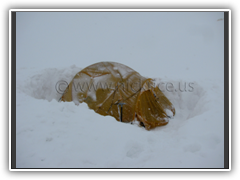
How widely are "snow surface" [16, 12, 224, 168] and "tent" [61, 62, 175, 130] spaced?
0.49 meters

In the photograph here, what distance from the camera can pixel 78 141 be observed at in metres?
2.61

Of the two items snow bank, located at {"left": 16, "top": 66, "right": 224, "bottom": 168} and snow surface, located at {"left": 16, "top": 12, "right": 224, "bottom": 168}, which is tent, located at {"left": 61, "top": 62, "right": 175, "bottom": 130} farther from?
snow bank, located at {"left": 16, "top": 66, "right": 224, "bottom": 168}

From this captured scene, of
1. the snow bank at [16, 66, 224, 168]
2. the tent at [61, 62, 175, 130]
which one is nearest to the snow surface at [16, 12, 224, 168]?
the snow bank at [16, 66, 224, 168]

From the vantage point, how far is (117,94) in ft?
13.9

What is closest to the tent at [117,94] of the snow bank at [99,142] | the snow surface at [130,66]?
the snow surface at [130,66]

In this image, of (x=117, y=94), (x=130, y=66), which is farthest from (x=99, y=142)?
(x=130, y=66)

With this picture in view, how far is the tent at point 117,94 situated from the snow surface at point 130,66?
0.49 m

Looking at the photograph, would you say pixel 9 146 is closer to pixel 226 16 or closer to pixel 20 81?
pixel 20 81

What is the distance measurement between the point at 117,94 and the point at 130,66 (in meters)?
3.06

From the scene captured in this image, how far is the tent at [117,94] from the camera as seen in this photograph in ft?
13.7

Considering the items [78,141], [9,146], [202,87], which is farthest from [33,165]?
[202,87]

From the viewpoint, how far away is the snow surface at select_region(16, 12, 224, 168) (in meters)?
2.47

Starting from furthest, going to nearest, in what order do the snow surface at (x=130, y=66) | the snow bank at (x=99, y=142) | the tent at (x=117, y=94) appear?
the tent at (x=117, y=94) < the snow surface at (x=130, y=66) < the snow bank at (x=99, y=142)

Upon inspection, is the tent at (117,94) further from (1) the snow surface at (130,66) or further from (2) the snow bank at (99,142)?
(2) the snow bank at (99,142)
